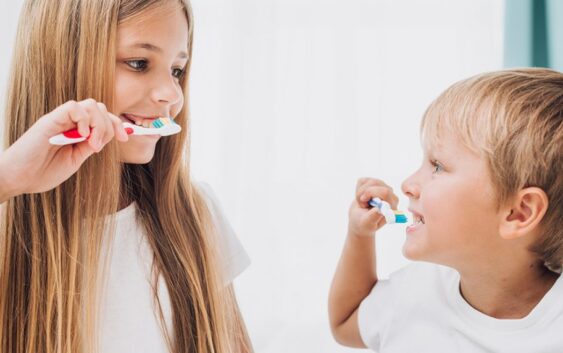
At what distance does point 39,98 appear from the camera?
871 mm

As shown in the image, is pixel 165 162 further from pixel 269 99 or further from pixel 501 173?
pixel 269 99

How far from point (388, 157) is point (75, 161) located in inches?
54.4

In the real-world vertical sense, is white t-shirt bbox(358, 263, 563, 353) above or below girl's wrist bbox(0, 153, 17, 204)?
below

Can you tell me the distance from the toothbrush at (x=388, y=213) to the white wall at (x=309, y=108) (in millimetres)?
1064

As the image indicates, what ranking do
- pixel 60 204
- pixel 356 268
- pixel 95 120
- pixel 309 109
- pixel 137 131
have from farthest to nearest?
pixel 309 109, pixel 356 268, pixel 60 204, pixel 137 131, pixel 95 120

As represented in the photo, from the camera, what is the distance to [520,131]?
32.9 inches

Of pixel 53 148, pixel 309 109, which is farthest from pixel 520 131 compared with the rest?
pixel 309 109

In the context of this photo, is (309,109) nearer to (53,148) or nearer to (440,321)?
(440,321)

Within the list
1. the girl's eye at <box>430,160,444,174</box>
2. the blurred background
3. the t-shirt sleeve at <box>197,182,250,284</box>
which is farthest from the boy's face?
the blurred background

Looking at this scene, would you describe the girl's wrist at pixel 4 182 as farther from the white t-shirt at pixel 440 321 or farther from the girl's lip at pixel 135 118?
the white t-shirt at pixel 440 321

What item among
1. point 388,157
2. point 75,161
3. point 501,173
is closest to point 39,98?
point 75,161

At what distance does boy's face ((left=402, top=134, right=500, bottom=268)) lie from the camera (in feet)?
2.83

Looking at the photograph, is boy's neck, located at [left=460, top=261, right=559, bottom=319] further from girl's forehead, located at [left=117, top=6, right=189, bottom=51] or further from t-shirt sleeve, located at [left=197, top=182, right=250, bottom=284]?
girl's forehead, located at [left=117, top=6, right=189, bottom=51]

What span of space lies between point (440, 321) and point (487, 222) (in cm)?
16
